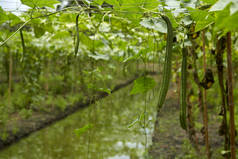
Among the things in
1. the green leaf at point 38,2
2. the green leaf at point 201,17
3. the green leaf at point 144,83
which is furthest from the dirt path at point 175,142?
the green leaf at point 38,2

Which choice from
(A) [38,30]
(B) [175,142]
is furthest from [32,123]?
(A) [38,30]

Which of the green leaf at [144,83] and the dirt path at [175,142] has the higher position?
the green leaf at [144,83]

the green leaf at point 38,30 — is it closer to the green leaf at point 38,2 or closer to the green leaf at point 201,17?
the green leaf at point 38,2

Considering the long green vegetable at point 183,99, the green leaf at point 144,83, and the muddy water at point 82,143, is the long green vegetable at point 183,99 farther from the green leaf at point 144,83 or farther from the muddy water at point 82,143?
the muddy water at point 82,143

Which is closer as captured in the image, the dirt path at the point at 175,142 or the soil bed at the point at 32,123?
the dirt path at the point at 175,142

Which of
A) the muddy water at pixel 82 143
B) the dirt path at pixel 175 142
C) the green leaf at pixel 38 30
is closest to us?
the green leaf at pixel 38 30

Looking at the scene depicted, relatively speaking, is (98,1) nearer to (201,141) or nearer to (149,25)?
(149,25)

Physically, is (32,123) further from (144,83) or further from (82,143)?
(144,83)

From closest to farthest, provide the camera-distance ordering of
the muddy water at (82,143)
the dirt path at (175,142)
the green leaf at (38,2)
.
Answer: the green leaf at (38,2), the dirt path at (175,142), the muddy water at (82,143)

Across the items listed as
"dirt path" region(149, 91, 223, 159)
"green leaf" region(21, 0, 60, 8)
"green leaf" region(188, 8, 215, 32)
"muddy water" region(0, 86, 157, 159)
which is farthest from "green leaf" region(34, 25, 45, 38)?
"dirt path" region(149, 91, 223, 159)

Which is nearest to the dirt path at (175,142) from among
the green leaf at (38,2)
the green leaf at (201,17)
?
the green leaf at (201,17)

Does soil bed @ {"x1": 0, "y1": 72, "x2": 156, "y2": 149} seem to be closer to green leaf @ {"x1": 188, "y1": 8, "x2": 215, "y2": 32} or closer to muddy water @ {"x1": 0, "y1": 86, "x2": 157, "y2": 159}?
muddy water @ {"x1": 0, "y1": 86, "x2": 157, "y2": 159}

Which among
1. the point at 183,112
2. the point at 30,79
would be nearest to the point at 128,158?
the point at 30,79

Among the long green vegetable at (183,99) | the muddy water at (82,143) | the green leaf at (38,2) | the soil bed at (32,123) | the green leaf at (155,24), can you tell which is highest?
the green leaf at (38,2)
